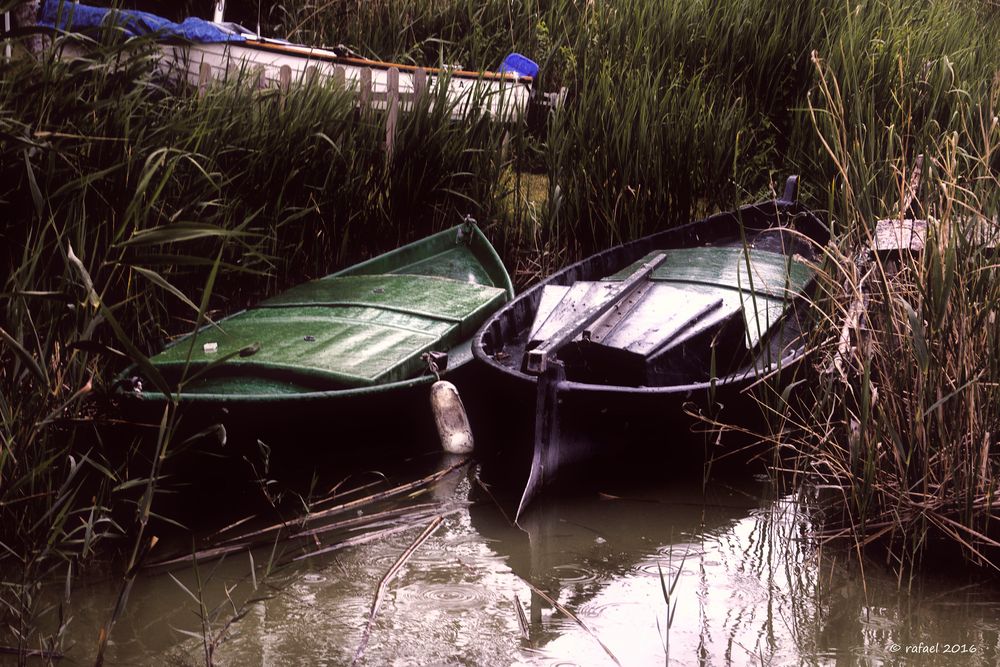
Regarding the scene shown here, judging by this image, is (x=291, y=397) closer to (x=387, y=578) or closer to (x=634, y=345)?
(x=387, y=578)

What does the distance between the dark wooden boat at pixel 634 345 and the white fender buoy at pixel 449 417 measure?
0.24 metres

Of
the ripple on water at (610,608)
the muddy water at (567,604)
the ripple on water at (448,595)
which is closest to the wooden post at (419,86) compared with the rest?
the muddy water at (567,604)

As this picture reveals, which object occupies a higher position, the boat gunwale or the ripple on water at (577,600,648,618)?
the boat gunwale

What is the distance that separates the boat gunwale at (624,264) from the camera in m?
4.54

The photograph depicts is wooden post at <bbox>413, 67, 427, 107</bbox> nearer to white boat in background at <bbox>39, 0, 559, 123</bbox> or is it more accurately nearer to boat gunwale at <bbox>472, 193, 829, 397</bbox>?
white boat in background at <bbox>39, 0, 559, 123</bbox>

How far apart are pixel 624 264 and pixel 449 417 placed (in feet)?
6.34

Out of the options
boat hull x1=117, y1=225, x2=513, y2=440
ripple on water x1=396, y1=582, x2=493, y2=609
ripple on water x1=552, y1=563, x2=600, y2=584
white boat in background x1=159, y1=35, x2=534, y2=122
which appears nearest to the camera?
ripple on water x1=396, y1=582, x2=493, y2=609

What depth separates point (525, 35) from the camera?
1018 cm

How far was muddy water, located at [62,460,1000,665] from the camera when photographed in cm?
330

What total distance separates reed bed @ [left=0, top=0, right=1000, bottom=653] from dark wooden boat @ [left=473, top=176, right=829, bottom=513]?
0.37 meters

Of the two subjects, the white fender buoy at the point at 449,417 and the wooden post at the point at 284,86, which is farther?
the wooden post at the point at 284,86

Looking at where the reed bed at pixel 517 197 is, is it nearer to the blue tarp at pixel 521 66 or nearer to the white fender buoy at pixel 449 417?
the blue tarp at pixel 521 66

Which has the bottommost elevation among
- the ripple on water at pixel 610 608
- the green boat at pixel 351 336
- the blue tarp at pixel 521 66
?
the ripple on water at pixel 610 608
